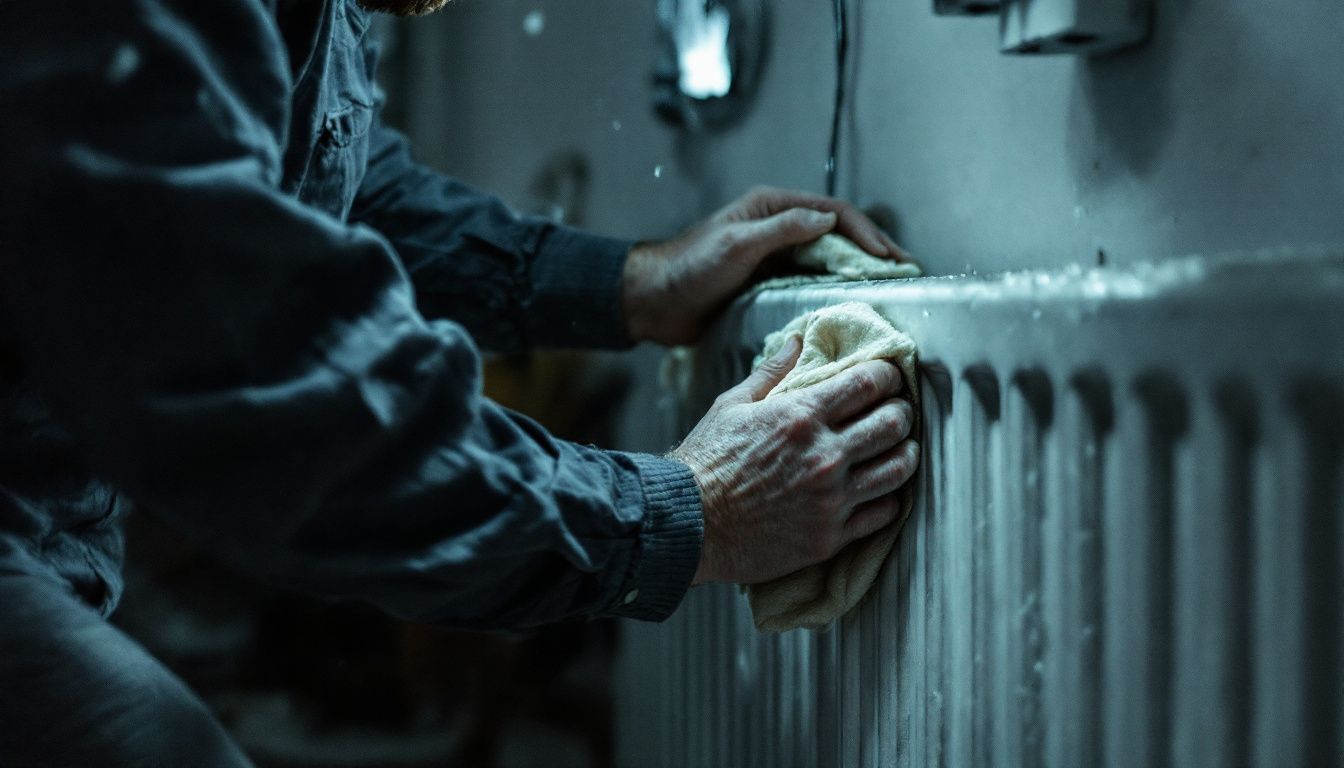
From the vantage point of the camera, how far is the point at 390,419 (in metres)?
0.41

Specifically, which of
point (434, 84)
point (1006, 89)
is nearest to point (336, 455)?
point (1006, 89)

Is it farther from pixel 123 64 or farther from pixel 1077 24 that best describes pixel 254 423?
pixel 1077 24

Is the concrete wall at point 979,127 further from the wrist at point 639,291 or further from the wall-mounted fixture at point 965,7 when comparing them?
the wrist at point 639,291

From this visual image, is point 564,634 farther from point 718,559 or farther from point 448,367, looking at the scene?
point 448,367

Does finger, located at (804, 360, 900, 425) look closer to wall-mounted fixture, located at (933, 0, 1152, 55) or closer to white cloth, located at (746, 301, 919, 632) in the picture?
white cloth, located at (746, 301, 919, 632)

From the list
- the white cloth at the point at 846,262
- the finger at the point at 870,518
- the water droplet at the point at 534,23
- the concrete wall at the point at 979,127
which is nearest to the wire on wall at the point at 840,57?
the concrete wall at the point at 979,127

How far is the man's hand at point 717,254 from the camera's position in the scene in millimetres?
726

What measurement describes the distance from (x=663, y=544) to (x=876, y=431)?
4.5 inches

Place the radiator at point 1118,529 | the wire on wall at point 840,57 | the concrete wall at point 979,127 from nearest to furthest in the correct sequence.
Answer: the radiator at point 1118,529 < the concrete wall at point 979,127 < the wire on wall at point 840,57

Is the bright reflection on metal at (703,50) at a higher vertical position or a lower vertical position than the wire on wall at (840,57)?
higher

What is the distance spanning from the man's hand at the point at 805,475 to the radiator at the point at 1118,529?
0.02 metres

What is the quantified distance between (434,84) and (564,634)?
656 millimetres

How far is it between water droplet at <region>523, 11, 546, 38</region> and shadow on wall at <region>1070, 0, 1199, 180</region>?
0.78m

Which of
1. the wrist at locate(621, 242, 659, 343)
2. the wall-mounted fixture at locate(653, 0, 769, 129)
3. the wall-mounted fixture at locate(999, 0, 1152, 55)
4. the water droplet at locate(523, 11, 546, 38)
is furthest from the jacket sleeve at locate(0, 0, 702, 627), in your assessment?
the water droplet at locate(523, 11, 546, 38)
